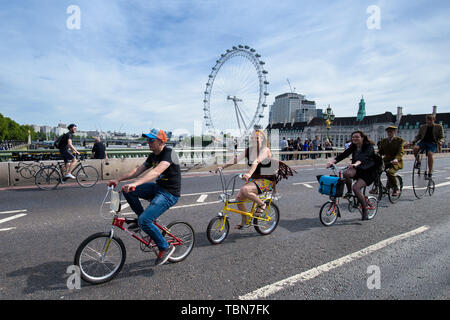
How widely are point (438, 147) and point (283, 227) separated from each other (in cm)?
603

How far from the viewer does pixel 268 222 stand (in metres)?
5.02

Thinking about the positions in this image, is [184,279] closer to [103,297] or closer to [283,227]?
[103,297]

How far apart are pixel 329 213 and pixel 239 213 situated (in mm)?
2111

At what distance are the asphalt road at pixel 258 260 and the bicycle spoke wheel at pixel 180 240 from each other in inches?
4.7

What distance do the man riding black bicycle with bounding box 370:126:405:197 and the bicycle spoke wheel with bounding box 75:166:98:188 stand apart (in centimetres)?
961

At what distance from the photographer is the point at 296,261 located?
377 cm

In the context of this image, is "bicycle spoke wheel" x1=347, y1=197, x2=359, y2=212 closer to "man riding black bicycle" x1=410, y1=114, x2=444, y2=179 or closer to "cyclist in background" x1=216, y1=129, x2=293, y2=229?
"cyclist in background" x1=216, y1=129, x2=293, y2=229

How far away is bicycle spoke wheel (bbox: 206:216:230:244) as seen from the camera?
4.32 meters

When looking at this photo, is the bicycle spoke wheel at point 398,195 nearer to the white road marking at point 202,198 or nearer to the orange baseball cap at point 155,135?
the white road marking at point 202,198

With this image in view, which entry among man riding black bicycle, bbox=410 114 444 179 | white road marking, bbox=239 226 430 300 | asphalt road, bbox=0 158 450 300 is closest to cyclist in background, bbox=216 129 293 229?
asphalt road, bbox=0 158 450 300

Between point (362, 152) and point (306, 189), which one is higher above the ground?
point (362, 152)

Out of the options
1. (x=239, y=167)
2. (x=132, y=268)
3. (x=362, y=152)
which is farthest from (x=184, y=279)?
(x=239, y=167)

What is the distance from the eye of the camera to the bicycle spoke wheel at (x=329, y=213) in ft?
17.7

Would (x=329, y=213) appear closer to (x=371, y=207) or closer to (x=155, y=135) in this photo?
(x=371, y=207)
